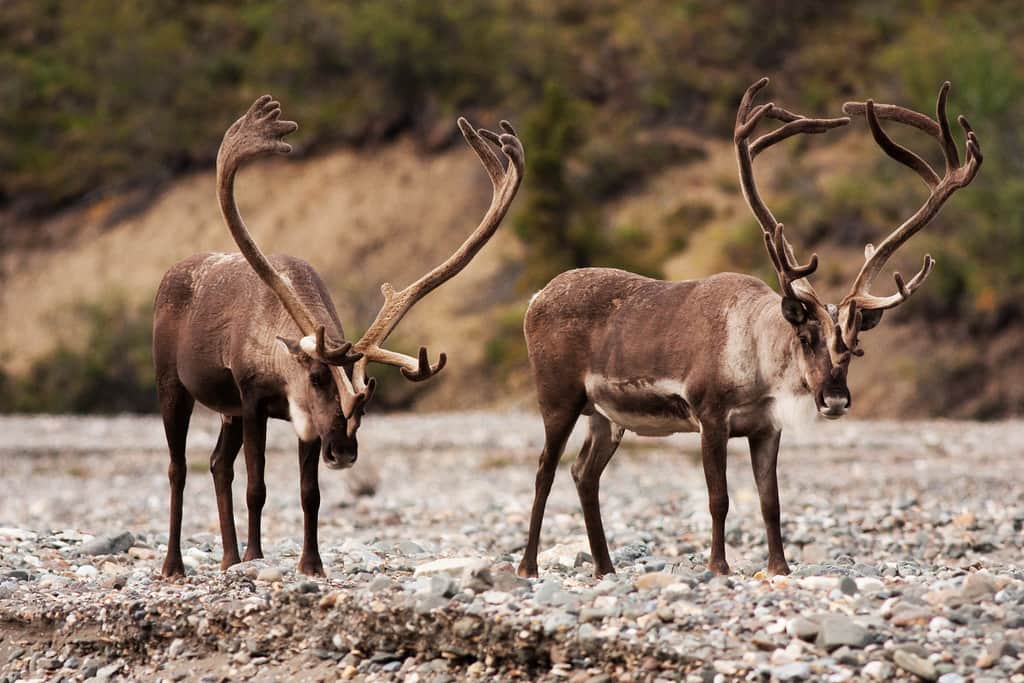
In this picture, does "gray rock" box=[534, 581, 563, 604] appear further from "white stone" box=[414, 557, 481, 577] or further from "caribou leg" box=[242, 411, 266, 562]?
"caribou leg" box=[242, 411, 266, 562]

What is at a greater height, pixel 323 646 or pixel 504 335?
pixel 504 335

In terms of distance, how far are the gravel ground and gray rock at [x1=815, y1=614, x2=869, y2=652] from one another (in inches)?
0.5

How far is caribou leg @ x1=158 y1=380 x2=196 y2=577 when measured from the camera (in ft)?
36.8

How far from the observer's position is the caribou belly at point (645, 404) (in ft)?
32.3

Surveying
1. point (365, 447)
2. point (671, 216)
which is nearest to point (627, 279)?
point (365, 447)

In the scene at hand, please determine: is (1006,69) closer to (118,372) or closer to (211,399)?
(118,372)

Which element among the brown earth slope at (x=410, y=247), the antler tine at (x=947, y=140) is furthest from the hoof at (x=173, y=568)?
the brown earth slope at (x=410, y=247)

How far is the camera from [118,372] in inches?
1946

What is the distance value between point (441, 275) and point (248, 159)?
159cm

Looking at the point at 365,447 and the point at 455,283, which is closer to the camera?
the point at 365,447

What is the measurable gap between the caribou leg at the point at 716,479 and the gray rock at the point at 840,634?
1823 millimetres

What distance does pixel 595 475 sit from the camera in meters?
10.6

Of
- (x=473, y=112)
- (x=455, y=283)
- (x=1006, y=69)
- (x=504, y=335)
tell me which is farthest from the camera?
(x=473, y=112)

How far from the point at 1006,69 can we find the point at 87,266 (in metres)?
35.4
